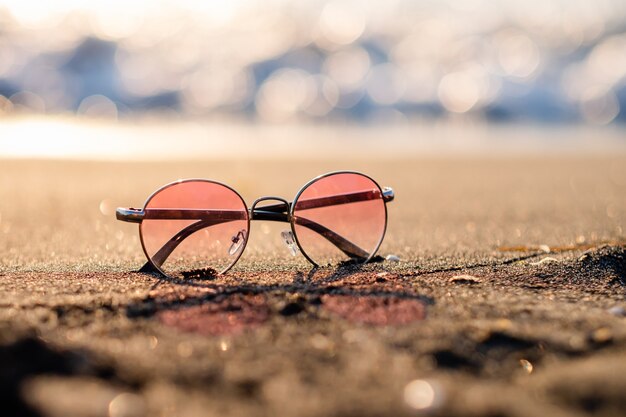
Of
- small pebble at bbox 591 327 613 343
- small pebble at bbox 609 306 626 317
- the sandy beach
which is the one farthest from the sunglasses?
small pebble at bbox 591 327 613 343

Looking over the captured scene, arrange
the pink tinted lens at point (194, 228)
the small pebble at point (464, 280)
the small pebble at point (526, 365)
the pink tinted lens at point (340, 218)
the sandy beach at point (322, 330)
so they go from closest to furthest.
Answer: the sandy beach at point (322, 330) < the small pebble at point (526, 365) < the small pebble at point (464, 280) < the pink tinted lens at point (194, 228) < the pink tinted lens at point (340, 218)

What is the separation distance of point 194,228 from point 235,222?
0.17m

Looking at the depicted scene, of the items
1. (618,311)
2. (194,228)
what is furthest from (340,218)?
(618,311)

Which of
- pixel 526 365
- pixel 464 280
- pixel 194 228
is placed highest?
pixel 194 228

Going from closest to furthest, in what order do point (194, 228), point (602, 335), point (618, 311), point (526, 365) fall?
point (526, 365) → point (602, 335) → point (618, 311) → point (194, 228)

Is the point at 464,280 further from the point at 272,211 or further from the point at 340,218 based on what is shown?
the point at 272,211

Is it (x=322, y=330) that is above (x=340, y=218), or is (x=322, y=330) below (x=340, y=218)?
below

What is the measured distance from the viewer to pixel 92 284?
92.3 inches

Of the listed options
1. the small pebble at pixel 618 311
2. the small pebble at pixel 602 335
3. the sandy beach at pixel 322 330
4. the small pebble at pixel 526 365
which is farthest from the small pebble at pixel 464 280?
the small pebble at pixel 526 365

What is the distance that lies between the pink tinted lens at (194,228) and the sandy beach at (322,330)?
0.43 ft

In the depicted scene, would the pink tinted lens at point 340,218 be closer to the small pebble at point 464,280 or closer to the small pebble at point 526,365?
the small pebble at point 464,280

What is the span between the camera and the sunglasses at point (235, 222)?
2.59m

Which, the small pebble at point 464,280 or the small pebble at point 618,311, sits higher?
the small pebble at point 464,280

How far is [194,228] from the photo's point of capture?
2.67 meters
